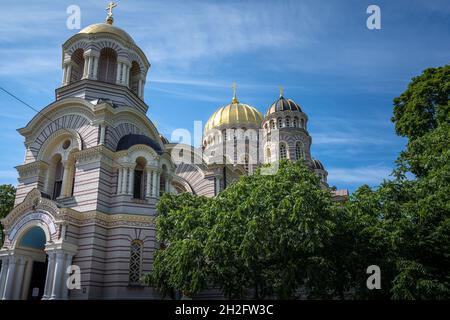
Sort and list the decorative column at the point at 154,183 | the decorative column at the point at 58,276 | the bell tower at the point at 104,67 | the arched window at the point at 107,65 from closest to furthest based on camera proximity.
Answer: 1. the decorative column at the point at 58,276
2. the decorative column at the point at 154,183
3. the bell tower at the point at 104,67
4. the arched window at the point at 107,65

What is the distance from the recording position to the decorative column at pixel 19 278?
18.3 metres

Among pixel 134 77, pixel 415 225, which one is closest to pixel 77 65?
pixel 134 77

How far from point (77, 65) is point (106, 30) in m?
3.09

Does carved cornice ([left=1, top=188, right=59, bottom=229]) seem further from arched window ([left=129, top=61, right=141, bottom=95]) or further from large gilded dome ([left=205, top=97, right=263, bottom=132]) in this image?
large gilded dome ([left=205, top=97, right=263, bottom=132])

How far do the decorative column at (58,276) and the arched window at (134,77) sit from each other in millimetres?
12079

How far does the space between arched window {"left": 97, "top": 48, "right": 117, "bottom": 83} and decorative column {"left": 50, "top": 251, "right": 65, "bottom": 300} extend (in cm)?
1205

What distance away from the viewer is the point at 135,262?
18.7 m

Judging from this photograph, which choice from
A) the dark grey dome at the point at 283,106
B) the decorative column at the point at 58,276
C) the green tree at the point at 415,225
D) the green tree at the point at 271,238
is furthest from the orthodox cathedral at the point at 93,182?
the dark grey dome at the point at 283,106

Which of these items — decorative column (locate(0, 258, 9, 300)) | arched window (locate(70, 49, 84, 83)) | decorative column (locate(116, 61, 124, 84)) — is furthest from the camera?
arched window (locate(70, 49, 84, 83))

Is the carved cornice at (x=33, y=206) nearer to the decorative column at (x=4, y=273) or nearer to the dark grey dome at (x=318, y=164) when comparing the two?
the decorative column at (x=4, y=273)

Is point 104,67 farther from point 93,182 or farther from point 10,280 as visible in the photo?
point 10,280

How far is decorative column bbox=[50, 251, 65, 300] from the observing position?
16631mm

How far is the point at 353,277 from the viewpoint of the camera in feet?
42.9

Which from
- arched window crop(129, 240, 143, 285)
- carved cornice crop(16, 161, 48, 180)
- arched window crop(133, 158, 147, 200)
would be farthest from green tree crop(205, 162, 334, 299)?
carved cornice crop(16, 161, 48, 180)
